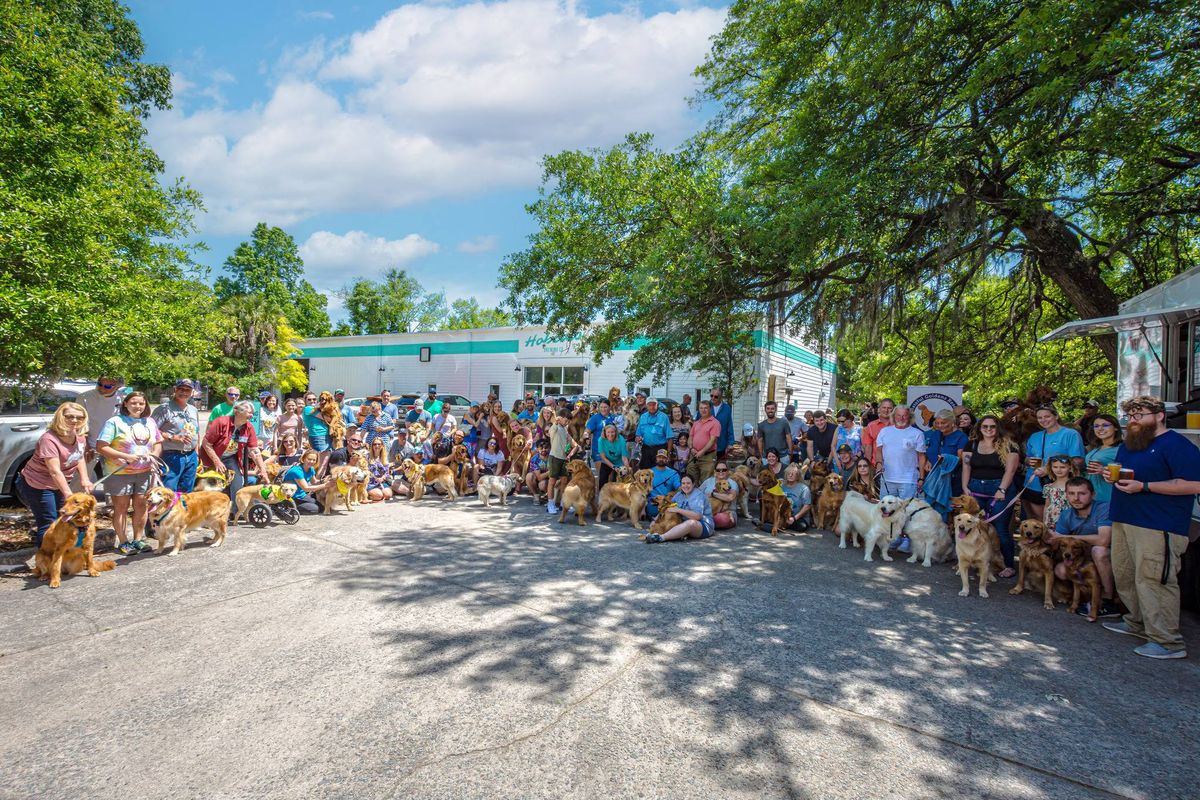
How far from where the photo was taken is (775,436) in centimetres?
997

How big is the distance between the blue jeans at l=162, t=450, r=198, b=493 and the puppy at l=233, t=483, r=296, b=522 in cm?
64

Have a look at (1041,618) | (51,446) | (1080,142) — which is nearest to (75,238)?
(51,446)

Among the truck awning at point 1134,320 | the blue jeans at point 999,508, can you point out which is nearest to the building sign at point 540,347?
the truck awning at point 1134,320

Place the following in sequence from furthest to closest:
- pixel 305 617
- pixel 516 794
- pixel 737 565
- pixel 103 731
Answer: pixel 737 565, pixel 305 617, pixel 103 731, pixel 516 794

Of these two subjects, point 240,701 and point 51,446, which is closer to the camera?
point 240,701

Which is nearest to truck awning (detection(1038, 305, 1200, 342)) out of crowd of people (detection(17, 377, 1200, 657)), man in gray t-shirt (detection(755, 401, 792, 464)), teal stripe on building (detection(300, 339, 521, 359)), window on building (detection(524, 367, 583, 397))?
crowd of people (detection(17, 377, 1200, 657))

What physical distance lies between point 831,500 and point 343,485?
23.5 feet

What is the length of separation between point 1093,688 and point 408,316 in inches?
2536

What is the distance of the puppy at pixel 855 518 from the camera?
705 cm

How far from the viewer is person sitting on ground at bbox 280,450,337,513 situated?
847cm

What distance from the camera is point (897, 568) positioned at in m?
6.50

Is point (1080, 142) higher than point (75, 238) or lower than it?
higher

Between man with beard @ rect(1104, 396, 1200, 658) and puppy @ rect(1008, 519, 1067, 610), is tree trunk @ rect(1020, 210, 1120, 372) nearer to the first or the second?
puppy @ rect(1008, 519, 1067, 610)

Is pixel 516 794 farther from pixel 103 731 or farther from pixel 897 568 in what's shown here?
pixel 897 568
